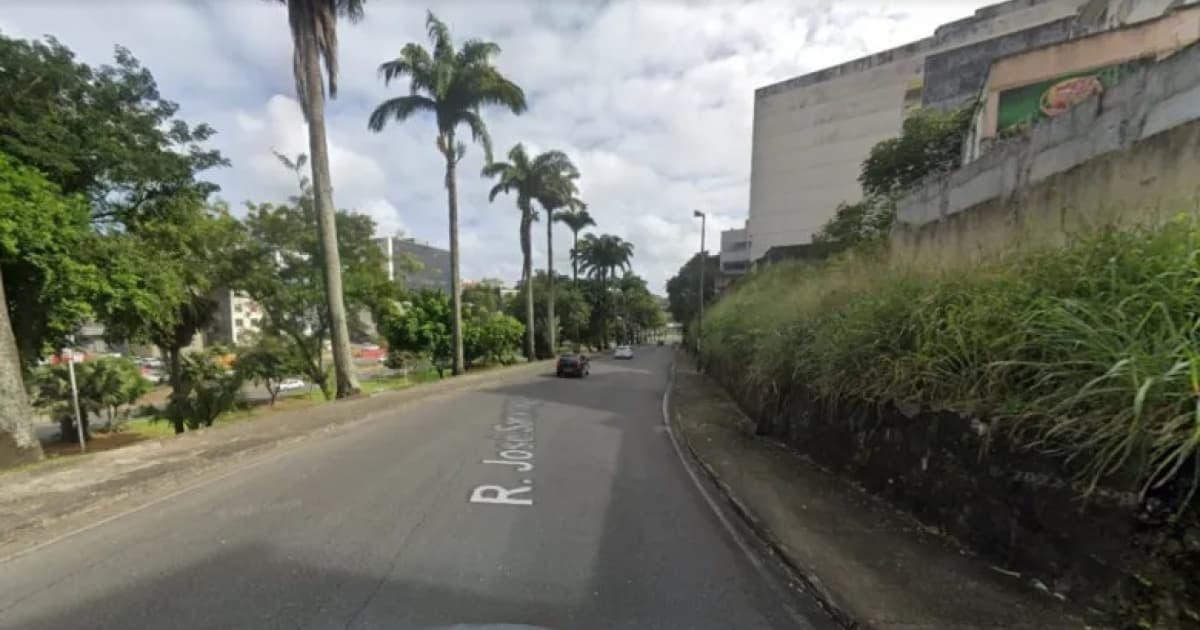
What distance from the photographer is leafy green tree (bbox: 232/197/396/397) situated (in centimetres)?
1730

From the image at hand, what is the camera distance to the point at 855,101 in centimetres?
3322

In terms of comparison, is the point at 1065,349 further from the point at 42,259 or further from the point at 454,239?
the point at 454,239

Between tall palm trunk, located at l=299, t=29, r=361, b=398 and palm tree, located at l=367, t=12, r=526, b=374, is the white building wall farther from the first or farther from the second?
tall palm trunk, located at l=299, t=29, r=361, b=398

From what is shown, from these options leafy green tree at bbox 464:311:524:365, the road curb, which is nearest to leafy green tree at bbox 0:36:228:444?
the road curb

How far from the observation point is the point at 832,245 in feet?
60.4

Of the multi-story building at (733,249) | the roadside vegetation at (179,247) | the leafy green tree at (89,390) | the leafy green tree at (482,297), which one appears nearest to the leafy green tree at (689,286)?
the multi-story building at (733,249)

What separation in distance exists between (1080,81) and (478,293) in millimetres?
35288

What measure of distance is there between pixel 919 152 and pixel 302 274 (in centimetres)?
2323

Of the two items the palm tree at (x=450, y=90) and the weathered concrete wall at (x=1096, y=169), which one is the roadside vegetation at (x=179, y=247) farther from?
the weathered concrete wall at (x=1096, y=169)

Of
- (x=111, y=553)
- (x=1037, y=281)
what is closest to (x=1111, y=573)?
(x=1037, y=281)

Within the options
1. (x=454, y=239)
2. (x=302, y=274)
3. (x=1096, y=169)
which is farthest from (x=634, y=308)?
(x=1096, y=169)

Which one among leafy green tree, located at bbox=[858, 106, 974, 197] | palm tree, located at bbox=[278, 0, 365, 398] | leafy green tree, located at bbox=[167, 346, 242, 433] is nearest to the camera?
palm tree, located at bbox=[278, 0, 365, 398]

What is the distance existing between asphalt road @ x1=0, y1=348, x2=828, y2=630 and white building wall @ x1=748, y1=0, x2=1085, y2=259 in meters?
34.4

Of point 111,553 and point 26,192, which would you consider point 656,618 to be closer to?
point 111,553
